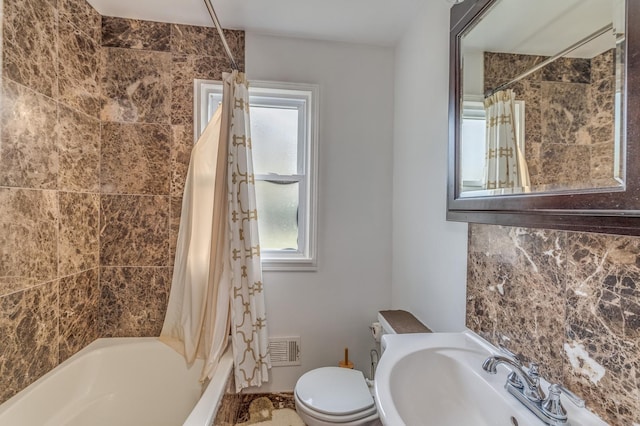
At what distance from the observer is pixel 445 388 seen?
94 centimetres

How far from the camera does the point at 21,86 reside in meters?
1.23

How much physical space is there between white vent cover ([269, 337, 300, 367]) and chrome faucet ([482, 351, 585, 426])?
127 cm

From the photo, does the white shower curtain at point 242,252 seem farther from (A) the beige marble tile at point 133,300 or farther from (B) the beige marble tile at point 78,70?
(B) the beige marble tile at point 78,70

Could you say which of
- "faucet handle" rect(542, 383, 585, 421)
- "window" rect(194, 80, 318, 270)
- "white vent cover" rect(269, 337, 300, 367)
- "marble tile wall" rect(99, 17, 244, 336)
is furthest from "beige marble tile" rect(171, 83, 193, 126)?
"faucet handle" rect(542, 383, 585, 421)

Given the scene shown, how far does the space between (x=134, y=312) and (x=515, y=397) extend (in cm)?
199

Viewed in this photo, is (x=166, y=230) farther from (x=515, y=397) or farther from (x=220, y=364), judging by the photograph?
(x=515, y=397)

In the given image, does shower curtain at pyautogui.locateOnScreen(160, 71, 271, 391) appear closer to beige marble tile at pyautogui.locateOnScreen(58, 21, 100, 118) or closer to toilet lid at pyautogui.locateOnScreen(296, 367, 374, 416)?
toilet lid at pyautogui.locateOnScreen(296, 367, 374, 416)

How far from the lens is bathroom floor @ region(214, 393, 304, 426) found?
1.59 m

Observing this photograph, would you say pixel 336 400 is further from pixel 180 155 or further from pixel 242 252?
pixel 180 155

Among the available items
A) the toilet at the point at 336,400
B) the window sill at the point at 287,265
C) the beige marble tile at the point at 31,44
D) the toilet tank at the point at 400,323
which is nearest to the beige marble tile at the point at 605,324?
the toilet tank at the point at 400,323

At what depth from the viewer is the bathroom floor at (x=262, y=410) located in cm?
159

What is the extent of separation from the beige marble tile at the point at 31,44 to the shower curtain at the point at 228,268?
724 millimetres

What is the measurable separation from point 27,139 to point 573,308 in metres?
2.12

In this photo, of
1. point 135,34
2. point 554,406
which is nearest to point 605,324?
point 554,406
